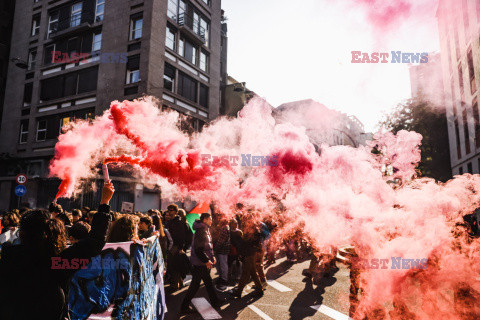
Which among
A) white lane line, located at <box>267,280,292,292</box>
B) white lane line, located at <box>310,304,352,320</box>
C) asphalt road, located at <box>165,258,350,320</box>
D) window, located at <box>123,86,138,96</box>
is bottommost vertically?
white lane line, located at <box>267,280,292,292</box>

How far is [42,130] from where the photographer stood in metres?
20.6

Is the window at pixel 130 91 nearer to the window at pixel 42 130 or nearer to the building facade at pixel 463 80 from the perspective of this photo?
the window at pixel 42 130

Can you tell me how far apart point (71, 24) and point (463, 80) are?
88.6ft

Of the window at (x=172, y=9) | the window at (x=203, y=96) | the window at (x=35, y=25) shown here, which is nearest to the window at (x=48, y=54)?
the window at (x=35, y=25)

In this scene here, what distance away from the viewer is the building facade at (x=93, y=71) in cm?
1833

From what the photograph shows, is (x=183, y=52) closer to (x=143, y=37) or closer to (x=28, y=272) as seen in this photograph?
(x=143, y=37)

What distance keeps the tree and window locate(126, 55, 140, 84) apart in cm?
2190

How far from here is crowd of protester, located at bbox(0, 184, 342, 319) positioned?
85.0 inches

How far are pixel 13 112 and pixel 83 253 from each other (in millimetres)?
25436

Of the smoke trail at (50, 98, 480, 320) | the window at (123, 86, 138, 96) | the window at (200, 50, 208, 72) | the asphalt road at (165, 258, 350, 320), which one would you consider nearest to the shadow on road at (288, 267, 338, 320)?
the asphalt road at (165, 258, 350, 320)

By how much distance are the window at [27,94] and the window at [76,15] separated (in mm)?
5501

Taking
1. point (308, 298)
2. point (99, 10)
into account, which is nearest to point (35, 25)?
point (99, 10)

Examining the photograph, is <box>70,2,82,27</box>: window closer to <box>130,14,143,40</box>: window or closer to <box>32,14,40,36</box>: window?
<box>32,14,40,36</box>: window

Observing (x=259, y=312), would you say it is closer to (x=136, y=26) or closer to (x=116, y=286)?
(x=116, y=286)
